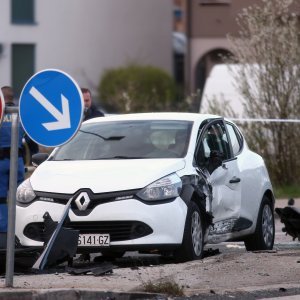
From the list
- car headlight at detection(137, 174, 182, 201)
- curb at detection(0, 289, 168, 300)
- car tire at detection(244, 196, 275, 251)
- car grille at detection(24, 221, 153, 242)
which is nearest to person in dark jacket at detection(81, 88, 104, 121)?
car tire at detection(244, 196, 275, 251)

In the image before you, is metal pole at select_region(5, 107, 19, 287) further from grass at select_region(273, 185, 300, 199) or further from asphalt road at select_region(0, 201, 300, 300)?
grass at select_region(273, 185, 300, 199)

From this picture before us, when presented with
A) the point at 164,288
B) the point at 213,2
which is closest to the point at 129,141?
the point at 164,288

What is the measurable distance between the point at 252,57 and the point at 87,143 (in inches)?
407

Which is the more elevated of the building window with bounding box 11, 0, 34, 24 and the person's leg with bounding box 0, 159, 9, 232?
the building window with bounding box 11, 0, 34, 24

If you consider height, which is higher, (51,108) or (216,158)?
(51,108)

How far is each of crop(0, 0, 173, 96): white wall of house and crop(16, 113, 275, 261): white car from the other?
39657 millimetres

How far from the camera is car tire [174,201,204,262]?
12203 mm

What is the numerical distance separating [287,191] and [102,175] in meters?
10.6

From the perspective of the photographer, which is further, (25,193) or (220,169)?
(220,169)

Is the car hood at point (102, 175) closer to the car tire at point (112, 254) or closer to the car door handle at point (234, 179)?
the car tire at point (112, 254)

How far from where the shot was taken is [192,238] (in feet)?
40.4

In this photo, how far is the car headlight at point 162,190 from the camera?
12.1 m

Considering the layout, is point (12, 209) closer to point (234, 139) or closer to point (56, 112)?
point (56, 112)

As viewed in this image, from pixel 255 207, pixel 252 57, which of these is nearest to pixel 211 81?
pixel 252 57
